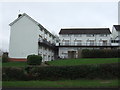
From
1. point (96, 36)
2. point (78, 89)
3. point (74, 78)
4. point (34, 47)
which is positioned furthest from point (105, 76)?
point (96, 36)

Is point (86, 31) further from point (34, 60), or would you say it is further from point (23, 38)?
point (34, 60)

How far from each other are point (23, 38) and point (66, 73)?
22028 millimetres

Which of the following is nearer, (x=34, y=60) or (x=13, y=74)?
(x=13, y=74)

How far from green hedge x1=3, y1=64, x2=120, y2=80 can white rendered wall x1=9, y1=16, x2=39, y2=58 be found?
18.7 m

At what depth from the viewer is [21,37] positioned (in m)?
42.1

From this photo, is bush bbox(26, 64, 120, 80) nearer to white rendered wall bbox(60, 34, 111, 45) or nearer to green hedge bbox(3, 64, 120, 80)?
green hedge bbox(3, 64, 120, 80)

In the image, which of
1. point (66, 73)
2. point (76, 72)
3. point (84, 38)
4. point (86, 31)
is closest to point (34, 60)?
point (66, 73)

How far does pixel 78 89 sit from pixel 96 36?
42878mm

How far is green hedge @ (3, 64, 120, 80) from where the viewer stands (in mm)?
22312

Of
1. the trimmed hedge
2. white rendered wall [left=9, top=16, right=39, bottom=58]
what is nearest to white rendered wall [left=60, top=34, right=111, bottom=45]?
white rendered wall [left=9, top=16, right=39, bottom=58]

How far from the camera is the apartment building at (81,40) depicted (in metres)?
53.8

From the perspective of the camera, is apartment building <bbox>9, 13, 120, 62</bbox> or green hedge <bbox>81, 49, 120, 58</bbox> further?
apartment building <bbox>9, 13, 120, 62</bbox>

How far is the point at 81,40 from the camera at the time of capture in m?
56.3

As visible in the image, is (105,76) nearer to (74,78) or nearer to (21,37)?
(74,78)
